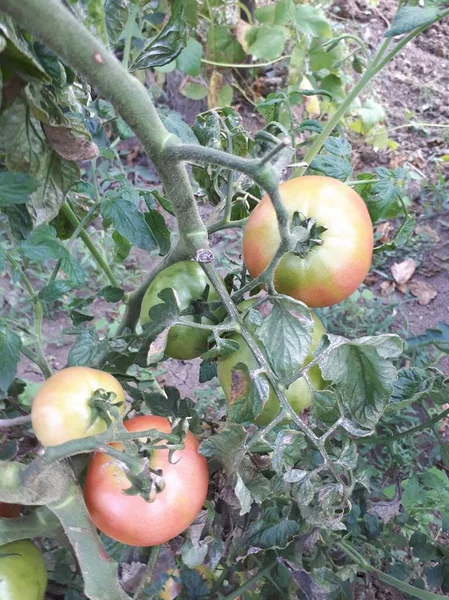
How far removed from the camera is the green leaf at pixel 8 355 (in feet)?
2.18

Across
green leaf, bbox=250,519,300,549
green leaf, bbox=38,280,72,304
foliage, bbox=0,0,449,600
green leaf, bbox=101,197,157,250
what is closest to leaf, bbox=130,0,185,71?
foliage, bbox=0,0,449,600

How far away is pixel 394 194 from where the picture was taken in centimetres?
71

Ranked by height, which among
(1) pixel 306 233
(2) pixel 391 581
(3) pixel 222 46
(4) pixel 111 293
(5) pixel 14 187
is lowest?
(2) pixel 391 581

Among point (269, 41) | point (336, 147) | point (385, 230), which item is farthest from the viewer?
point (385, 230)

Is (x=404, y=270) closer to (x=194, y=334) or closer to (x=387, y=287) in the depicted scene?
(x=387, y=287)

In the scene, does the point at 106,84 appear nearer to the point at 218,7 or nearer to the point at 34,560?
the point at 34,560

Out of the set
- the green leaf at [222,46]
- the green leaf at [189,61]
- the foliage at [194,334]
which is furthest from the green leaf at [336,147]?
the green leaf at [222,46]

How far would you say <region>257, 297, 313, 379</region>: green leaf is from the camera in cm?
53

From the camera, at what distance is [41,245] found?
662mm

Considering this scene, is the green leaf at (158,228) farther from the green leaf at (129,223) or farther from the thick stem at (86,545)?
the thick stem at (86,545)

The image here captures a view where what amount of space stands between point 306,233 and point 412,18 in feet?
0.85

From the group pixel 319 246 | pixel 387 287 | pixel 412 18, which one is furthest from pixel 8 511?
pixel 387 287

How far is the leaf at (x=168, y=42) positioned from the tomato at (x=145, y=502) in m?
0.45

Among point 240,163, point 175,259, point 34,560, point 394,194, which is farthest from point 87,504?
point 394,194
